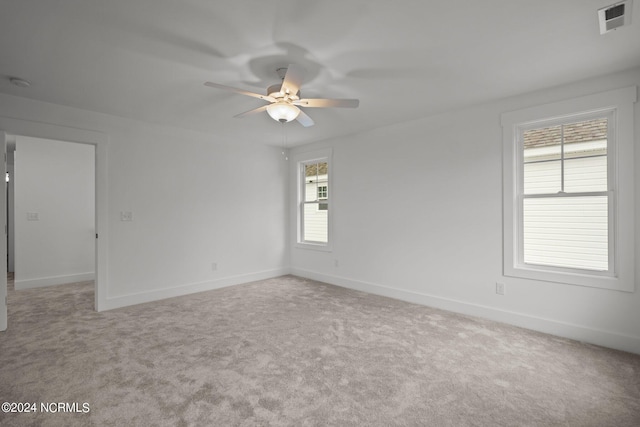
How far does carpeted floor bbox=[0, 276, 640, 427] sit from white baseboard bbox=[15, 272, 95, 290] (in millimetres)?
1569

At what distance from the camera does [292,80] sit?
7.64 ft

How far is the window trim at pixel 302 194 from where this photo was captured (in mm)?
5168

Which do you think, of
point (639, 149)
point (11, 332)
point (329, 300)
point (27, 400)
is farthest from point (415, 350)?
point (11, 332)

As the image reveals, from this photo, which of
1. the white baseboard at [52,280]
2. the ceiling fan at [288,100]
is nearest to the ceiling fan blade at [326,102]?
the ceiling fan at [288,100]

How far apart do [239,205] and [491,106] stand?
3876 mm

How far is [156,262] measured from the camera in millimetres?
4242

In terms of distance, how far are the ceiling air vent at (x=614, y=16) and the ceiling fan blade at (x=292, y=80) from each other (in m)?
1.94

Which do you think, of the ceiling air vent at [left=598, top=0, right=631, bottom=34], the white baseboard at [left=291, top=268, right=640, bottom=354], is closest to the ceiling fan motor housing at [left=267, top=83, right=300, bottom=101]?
the ceiling air vent at [left=598, top=0, right=631, bottom=34]

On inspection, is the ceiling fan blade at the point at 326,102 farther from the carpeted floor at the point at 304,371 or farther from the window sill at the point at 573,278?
the window sill at the point at 573,278

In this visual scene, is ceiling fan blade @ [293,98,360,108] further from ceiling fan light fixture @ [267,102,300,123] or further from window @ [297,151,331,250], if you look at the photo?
window @ [297,151,331,250]

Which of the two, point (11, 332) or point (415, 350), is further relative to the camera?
point (11, 332)

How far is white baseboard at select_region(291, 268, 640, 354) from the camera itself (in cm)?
270

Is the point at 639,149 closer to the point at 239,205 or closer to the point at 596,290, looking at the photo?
the point at 596,290

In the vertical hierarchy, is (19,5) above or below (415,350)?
above
